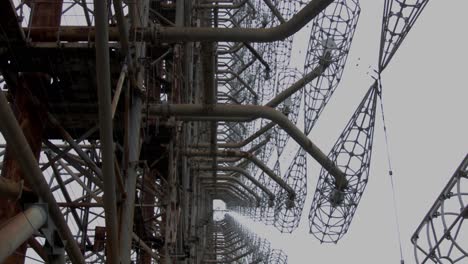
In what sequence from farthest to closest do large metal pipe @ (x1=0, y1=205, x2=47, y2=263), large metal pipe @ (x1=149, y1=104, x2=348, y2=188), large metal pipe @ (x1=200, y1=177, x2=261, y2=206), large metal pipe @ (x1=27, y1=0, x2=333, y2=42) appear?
large metal pipe @ (x1=200, y1=177, x2=261, y2=206) < large metal pipe @ (x1=149, y1=104, x2=348, y2=188) < large metal pipe @ (x1=27, y1=0, x2=333, y2=42) < large metal pipe @ (x1=0, y1=205, x2=47, y2=263)

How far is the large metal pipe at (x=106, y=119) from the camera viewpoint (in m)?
6.57

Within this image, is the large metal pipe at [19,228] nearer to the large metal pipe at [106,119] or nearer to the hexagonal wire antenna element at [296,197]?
the large metal pipe at [106,119]

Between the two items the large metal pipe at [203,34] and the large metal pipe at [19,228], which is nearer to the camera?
the large metal pipe at [19,228]

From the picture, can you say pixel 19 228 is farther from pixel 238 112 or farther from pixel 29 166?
pixel 238 112

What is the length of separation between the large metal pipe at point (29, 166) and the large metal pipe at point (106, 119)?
555 millimetres

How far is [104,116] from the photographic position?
7133 mm

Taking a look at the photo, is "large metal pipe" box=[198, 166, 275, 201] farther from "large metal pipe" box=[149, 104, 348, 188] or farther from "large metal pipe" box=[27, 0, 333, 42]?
"large metal pipe" box=[27, 0, 333, 42]

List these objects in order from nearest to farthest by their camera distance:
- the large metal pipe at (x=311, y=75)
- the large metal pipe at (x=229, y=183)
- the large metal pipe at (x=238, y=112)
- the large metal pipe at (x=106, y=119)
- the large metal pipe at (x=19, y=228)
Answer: the large metal pipe at (x=19, y=228) → the large metal pipe at (x=106, y=119) → the large metal pipe at (x=238, y=112) → the large metal pipe at (x=311, y=75) → the large metal pipe at (x=229, y=183)

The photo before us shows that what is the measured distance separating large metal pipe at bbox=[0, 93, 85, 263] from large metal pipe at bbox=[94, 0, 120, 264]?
0.55m

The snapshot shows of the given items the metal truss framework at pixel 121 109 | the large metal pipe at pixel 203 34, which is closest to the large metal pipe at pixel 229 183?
the metal truss framework at pixel 121 109

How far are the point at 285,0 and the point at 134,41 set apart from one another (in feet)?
37.5

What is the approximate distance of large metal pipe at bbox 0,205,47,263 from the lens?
232 inches

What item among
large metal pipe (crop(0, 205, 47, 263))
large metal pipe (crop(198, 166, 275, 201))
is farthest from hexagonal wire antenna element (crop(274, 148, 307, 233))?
large metal pipe (crop(0, 205, 47, 263))

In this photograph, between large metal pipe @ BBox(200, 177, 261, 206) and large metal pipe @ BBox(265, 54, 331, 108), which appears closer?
large metal pipe @ BBox(265, 54, 331, 108)
